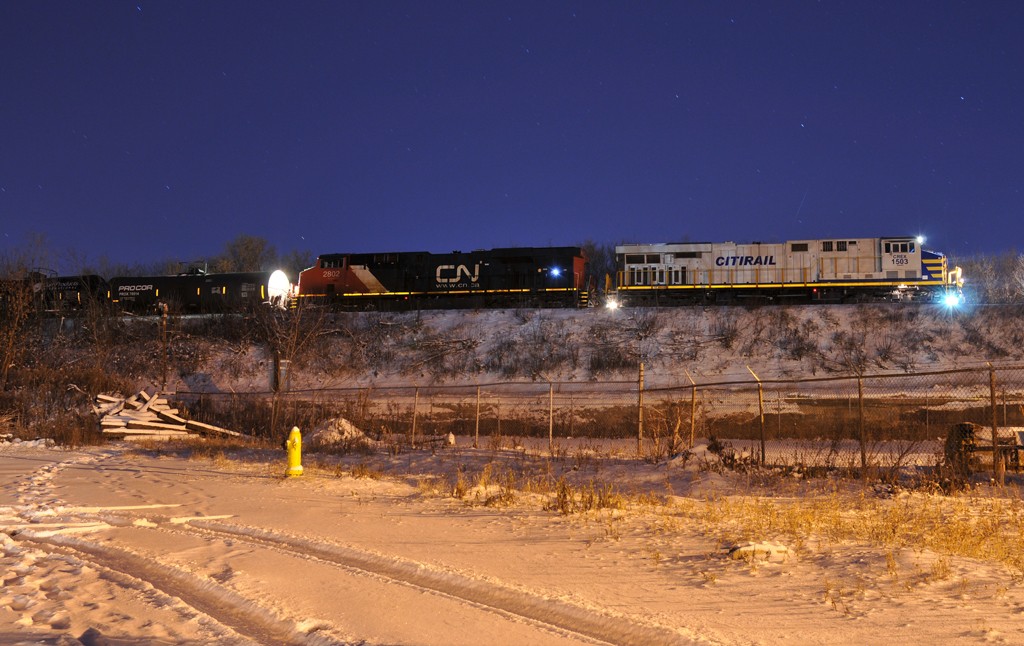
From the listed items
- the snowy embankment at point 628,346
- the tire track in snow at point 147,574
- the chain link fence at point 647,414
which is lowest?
the tire track in snow at point 147,574

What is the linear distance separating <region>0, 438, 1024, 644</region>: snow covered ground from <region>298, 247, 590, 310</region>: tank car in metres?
30.2

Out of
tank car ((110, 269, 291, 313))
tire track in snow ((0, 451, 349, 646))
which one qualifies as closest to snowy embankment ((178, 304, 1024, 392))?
tank car ((110, 269, 291, 313))

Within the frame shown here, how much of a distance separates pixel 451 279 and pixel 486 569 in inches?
1437

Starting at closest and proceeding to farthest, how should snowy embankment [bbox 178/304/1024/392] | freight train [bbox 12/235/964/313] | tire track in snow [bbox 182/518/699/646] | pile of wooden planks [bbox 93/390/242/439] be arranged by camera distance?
1. tire track in snow [bbox 182/518/699/646]
2. pile of wooden planks [bbox 93/390/242/439]
3. snowy embankment [bbox 178/304/1024/392]
4. freight train [bbox 12/235/964/313]

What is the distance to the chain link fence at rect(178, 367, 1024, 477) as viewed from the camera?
22.0 m

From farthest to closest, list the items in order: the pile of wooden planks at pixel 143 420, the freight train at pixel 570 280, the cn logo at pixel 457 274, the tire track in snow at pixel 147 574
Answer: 1. the cn logo at pixel 457 274
2. the freight train at pixel 570 280
3. the pile of wooden planks at pixel 143 420
4. the tire track in snow at pixel 147 574

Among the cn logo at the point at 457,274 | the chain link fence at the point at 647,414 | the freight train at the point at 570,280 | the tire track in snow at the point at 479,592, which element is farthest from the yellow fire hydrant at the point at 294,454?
the cn logo at the point at 457,274

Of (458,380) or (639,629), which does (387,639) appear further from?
(458,380)

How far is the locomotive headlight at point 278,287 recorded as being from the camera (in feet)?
146

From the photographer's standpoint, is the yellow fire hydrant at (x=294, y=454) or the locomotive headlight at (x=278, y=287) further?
the locomotive headlight at (x=278, y=287)

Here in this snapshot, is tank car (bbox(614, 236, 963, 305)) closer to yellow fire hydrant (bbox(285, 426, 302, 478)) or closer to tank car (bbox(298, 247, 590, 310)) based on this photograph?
tank car (bbox(298, 247, 590, 310))

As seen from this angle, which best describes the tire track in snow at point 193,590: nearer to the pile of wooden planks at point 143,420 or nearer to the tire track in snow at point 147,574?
the tire track in snow at point 147,574

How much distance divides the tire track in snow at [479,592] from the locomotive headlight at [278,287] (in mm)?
37016

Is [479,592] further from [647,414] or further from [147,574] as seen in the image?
[647,414]
